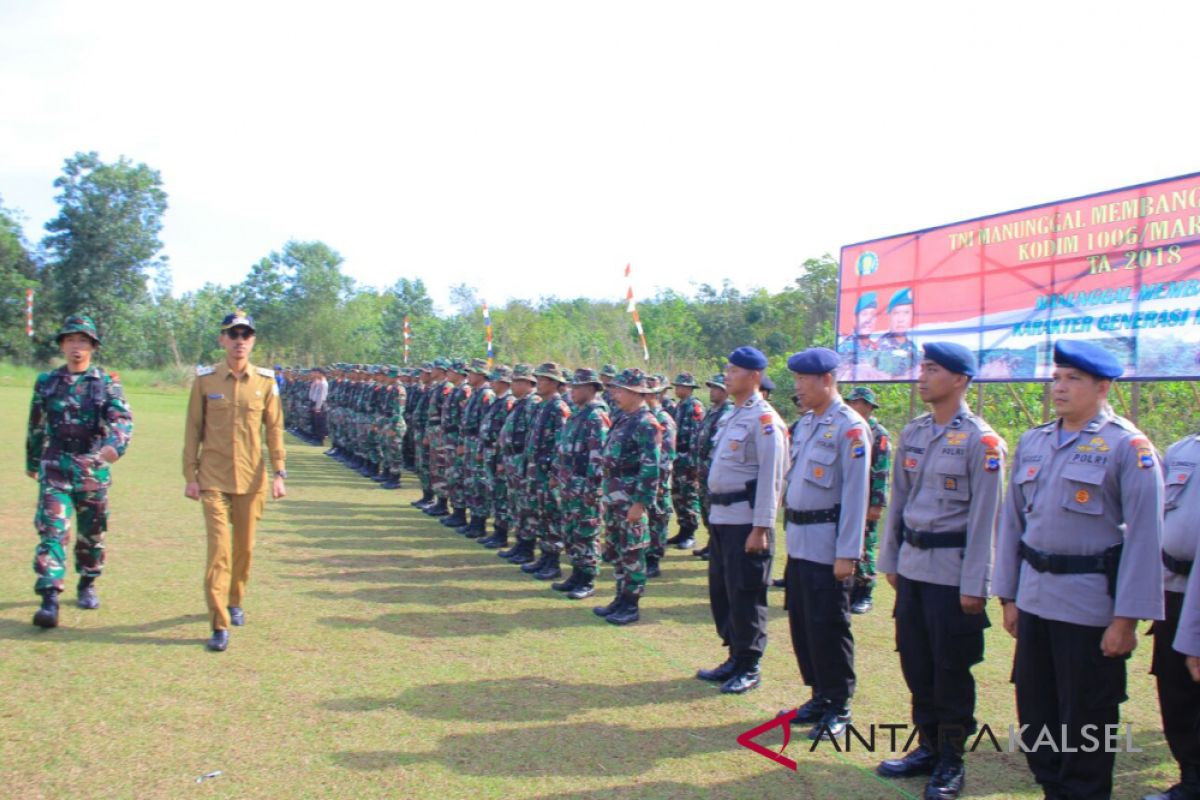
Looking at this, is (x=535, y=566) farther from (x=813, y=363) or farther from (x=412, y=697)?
(x=813, y=363)

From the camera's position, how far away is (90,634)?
5469 mm

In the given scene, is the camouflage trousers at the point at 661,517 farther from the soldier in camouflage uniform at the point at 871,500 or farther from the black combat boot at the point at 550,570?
the soldier in camouflage uniform at the point at 871,500

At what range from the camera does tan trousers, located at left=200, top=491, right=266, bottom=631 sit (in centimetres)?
531

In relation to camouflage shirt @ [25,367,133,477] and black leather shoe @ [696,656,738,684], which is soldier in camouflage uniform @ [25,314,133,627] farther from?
black leather shoe @ [696,656,738,684]

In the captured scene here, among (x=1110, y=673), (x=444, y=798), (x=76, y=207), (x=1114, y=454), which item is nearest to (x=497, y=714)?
(x=444, y=798)

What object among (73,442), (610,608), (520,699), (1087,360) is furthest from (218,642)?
(1087,360)

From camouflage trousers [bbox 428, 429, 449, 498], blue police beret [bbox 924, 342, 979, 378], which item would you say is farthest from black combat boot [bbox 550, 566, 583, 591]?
blue police beret [bbox 924, 342, 979, 378]

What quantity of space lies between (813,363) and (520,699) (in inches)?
94.0

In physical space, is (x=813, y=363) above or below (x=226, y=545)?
above

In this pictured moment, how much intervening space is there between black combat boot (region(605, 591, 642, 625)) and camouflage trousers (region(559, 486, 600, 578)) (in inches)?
30.9

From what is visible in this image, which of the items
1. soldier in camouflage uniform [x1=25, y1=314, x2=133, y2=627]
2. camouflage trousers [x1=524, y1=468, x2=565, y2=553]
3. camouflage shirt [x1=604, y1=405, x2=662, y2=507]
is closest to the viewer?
soldier in camouflage uniform [x1=25, y1=314, x2=133, y2=627]

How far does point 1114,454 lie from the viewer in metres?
3.20

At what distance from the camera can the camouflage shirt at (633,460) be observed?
6.24 meters

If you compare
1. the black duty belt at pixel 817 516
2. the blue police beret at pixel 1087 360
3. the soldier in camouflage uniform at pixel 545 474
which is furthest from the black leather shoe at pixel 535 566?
the blue police beret at pixel 1087 360
